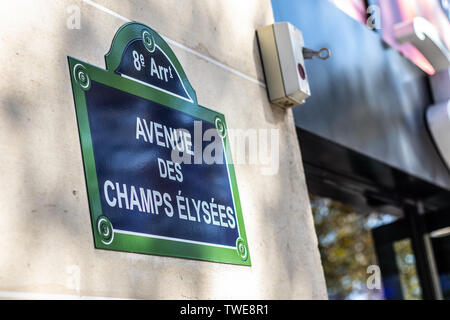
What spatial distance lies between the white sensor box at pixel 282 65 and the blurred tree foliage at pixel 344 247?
145cm

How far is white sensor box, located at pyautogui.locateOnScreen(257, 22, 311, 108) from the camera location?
3260mm

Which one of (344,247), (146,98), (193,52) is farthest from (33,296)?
(344,247)

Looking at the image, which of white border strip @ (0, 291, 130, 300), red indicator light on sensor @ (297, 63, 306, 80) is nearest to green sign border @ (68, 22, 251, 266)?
white border strip @ (0, 291, 130, 300)

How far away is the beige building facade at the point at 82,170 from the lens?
6.33ft

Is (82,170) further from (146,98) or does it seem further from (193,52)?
(193,52)

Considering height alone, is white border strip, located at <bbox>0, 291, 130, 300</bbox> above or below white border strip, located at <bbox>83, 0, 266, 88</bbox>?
below

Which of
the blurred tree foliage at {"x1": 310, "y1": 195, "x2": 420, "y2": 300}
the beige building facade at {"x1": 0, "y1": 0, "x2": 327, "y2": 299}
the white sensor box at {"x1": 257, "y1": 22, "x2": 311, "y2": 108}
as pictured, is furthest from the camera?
the blurred tree foliage at {"x1": 310, "y1": 195, "x2": 420, "y2": 300}

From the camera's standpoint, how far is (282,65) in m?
3.28

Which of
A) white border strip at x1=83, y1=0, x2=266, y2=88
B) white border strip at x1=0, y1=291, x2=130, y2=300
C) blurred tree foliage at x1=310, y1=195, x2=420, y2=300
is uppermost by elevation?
white border strip at x1=83, y1=0, x2=266, y2=88

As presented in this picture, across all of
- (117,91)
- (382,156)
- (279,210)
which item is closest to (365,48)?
(382,156)

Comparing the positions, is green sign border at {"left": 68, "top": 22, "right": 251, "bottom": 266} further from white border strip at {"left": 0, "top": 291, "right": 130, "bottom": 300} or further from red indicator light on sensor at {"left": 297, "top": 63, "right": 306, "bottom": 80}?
red indicator light on sensor at {"left": 297, "top": 63, "right": 306, "bottom": 80}

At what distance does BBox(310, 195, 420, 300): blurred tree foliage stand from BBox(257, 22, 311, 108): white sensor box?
1.45 meters

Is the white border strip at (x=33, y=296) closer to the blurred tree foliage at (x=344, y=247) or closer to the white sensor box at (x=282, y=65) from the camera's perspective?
the white sensor box at (x=282, y=65)

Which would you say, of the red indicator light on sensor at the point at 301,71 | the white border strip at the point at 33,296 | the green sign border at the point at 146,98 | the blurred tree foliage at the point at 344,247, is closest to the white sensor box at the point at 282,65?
the red indicator light on sensor at the point at 301,71
